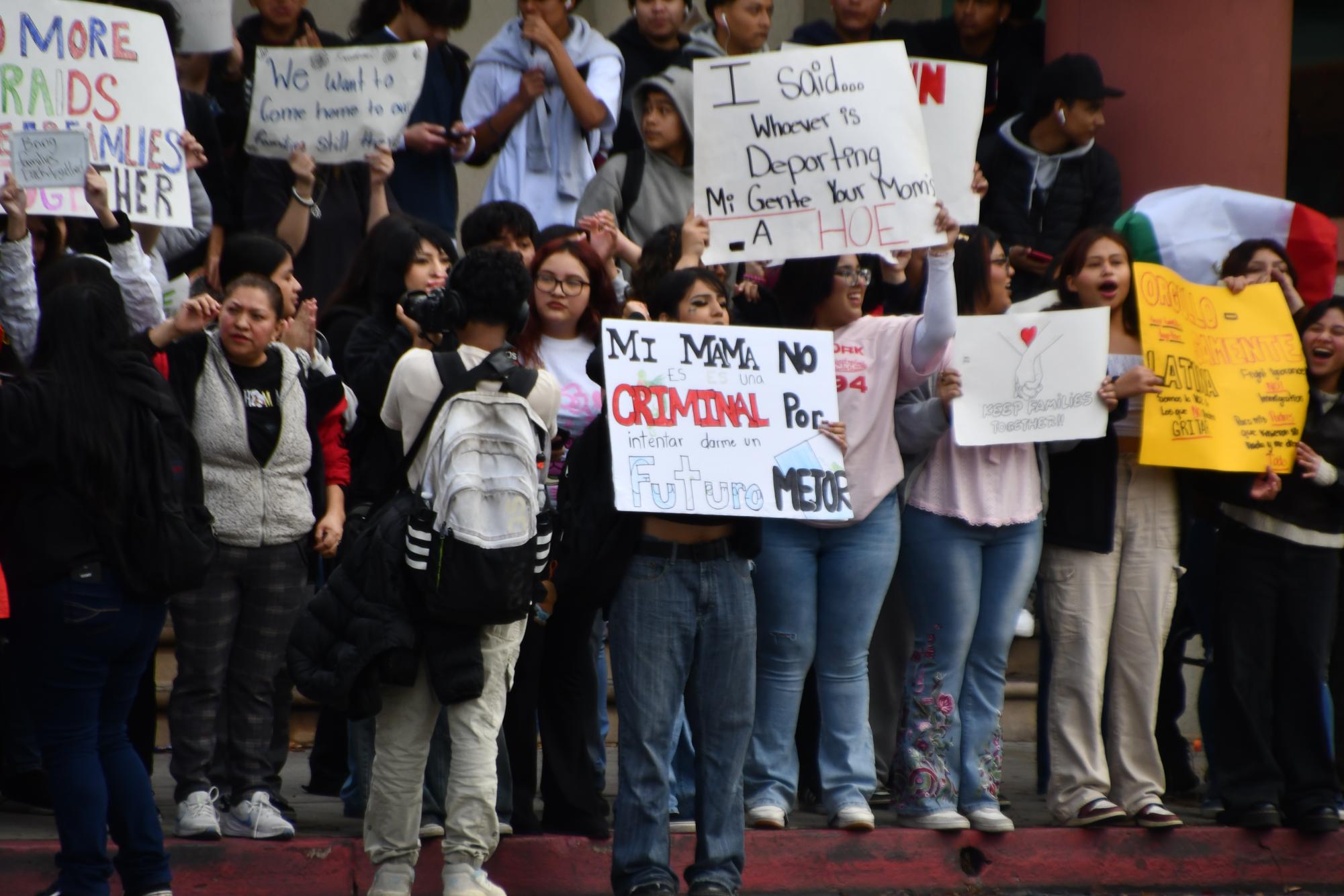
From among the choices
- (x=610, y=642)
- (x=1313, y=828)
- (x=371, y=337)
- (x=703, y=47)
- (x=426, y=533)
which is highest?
(x=703, y=47)

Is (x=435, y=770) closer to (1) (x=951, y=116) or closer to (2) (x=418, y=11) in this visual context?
(1) (x=951, y=116)

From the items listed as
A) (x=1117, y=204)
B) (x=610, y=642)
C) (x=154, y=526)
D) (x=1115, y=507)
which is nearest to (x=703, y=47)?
(x=1117, y=204)

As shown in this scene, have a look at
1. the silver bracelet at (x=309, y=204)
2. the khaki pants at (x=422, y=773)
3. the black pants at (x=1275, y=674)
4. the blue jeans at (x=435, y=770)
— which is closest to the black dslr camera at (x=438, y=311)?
the khaki pants at (x=422, y=773)

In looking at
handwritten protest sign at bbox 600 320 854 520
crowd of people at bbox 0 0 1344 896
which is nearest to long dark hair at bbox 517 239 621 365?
crowd of people at bbox 0 0 1344 896

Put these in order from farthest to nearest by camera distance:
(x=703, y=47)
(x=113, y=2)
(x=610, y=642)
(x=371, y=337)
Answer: (x=703, y=47)
(x=113, y=2)
(x=371, y=337)
(x=610, y=642)

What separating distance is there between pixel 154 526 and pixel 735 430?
191cm

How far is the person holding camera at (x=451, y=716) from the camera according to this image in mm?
5664

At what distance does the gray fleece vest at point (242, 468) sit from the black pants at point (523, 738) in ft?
2.98

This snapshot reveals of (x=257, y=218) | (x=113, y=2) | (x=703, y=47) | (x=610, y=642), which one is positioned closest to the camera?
(x=610, y=642)

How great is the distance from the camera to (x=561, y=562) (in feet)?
19.8

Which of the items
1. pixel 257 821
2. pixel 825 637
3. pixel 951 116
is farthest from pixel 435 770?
pixel 951 116

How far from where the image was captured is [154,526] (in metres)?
5.41

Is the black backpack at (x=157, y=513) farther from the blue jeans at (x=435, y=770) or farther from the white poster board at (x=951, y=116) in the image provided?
the white poster board at (x=951, y=116)

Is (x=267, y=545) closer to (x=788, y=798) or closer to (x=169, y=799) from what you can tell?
(x=169, y=799)
